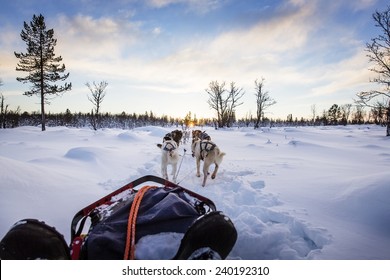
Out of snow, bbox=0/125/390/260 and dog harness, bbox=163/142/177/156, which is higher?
dog harness, bbox=163/142/177/156

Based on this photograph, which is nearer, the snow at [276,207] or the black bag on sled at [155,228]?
the black bag on sled at [155,228]

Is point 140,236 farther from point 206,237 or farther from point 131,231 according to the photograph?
point 206,237

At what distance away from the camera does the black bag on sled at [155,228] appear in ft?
4.91

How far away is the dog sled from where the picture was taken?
1.39 metres

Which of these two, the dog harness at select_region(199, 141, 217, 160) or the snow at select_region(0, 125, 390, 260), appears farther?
the dog harness at select_region(199, 141, 217, 160)

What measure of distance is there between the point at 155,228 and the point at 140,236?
4.3 inches

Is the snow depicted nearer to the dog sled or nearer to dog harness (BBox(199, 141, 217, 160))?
dog harness (BBox(199, 141, 217, 160))

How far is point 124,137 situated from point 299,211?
13685mm

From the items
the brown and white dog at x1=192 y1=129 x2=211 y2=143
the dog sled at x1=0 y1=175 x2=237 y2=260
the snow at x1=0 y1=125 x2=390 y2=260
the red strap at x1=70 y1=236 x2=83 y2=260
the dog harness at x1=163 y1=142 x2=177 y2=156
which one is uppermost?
the brown and white dog at x1=192 y1=129 x2=211 y2=143

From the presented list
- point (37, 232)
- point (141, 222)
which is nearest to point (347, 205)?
point (141, 222)

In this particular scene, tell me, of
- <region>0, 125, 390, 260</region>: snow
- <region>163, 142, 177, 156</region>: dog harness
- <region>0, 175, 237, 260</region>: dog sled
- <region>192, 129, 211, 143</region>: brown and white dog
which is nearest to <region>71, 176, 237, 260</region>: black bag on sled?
<region>0, 175, 237, 260</region>: dog sled

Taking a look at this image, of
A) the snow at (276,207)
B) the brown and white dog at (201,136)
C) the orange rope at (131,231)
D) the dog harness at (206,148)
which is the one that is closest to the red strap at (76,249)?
the orange rope at (131,231)

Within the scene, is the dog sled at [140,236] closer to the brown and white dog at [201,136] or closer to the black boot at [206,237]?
the black boot at [206,237]
